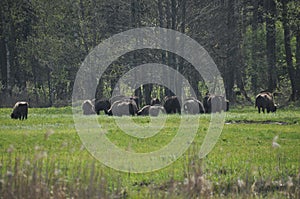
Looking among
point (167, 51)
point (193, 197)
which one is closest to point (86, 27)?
point (167, 51)

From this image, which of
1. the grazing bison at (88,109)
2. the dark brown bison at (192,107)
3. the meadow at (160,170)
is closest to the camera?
the meadow at (160,170)

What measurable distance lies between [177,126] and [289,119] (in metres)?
6.81

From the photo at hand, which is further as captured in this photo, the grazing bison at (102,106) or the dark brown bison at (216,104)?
the grazing bison at (102,106)

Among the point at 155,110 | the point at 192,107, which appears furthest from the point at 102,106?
the point at 155,110

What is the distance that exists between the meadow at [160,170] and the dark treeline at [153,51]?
67.8 ft

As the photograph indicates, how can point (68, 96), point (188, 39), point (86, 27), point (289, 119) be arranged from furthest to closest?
1. point (68, 96)
2. point (86, 27)
3. point (188, 39)
4. point (289, 119)

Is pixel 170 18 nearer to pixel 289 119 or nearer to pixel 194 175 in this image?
pixel 289 119

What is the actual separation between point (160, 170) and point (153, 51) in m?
38.6

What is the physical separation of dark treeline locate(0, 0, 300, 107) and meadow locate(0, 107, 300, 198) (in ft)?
67.8

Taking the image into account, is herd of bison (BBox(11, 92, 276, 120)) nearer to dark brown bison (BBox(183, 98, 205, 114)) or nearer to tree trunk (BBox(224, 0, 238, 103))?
dark brown bison (BBox(183, 98, 205, 114))

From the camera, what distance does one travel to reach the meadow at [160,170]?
11852mm

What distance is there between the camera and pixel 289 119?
108ft

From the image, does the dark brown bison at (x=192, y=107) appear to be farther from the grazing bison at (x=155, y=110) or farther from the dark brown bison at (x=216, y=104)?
the grazing bison at (x=155, y=110)

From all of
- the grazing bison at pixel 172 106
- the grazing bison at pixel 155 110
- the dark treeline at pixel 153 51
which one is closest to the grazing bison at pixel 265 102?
the grazing bison at pixel 172 106
